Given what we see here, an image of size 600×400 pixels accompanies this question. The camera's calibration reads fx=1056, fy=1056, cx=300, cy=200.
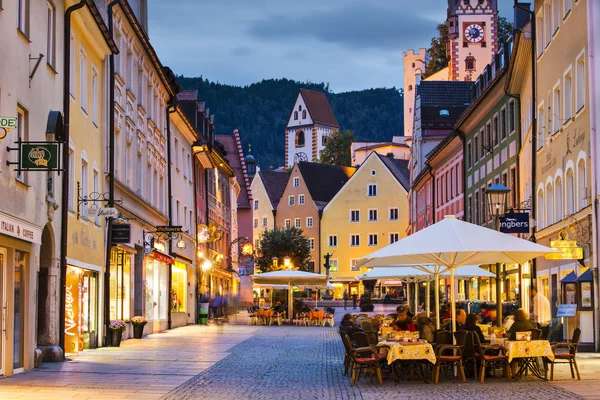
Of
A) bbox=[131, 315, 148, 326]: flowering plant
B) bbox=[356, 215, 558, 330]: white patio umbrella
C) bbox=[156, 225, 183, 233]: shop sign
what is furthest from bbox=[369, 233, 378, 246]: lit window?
bbox=[356, 215, 558, 330]: white patio umbrella

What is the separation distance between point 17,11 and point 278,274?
95.3 ft

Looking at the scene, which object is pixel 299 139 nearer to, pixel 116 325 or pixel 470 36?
pixel 470 36

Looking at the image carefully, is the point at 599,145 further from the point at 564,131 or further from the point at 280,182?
the point at 280,182

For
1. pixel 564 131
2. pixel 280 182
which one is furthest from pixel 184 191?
pixel 280 182

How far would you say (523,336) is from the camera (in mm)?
18047

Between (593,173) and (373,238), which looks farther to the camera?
(373,238)

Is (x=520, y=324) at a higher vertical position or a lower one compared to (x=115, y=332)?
higher

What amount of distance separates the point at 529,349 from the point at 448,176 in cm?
4112

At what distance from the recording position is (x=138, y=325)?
32.5 m

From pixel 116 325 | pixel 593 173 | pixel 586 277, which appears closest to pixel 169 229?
pixel 116 325

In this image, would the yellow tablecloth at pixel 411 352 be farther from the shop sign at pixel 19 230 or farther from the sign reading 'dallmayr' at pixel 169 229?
the sign reading 'dallmayr' at pixel 169 229

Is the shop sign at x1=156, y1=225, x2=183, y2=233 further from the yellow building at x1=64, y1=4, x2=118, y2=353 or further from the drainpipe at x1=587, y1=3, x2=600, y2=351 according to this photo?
the drainpipe at x1=587, y1=3, x2=600, y2=351

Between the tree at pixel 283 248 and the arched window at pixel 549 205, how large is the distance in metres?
61.3

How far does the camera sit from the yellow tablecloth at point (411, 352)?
17.9 metres
